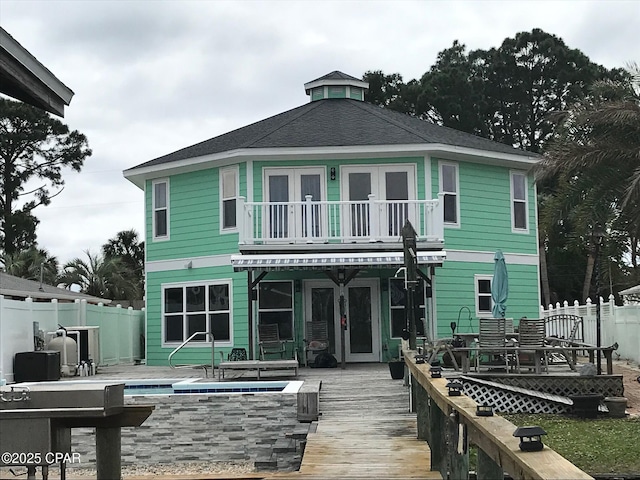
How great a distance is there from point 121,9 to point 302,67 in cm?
1665

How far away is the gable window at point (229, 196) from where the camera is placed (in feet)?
67.5

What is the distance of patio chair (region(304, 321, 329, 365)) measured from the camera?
63.9 feet

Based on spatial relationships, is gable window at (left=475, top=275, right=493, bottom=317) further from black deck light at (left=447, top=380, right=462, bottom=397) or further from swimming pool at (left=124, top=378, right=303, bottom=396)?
black deck light at (left=447, top=380, right=462, bottom=397)

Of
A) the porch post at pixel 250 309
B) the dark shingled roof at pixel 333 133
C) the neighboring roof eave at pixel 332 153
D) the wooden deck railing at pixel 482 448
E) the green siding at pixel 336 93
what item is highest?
the green siding at pixel 336 93

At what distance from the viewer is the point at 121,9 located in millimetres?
13961

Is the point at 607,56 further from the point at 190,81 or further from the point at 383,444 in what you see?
the point at 383,444

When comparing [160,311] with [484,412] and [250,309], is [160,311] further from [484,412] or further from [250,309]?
[484,412]

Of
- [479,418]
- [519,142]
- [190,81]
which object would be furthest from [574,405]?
[519,142]

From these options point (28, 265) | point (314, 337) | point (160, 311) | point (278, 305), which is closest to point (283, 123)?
point (278, 305)

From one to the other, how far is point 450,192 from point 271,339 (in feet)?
17.1

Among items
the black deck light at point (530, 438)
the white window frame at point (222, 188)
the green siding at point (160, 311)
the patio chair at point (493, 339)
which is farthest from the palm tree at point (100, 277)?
the black deck light at point (530, 438)

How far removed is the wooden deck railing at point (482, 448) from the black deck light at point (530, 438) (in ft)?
0.08

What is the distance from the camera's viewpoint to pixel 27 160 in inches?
1613

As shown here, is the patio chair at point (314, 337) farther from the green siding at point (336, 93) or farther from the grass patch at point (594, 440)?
the green siding at point (336, 93)
